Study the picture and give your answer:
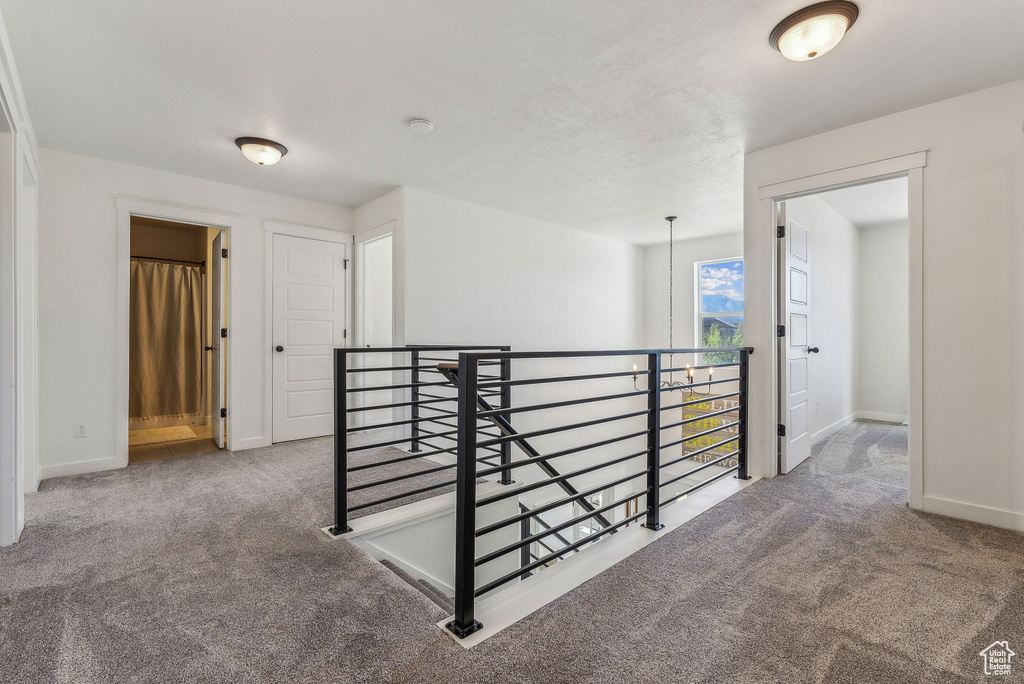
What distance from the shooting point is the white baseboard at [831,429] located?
168 inches

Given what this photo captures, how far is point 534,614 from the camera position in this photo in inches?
64.4

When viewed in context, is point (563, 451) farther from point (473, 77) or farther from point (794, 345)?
point (794, 345)

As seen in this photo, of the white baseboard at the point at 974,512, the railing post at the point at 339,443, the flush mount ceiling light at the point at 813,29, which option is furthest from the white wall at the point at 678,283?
the railing post at the point at 339,443

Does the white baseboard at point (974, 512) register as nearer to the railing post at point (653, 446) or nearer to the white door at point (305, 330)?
the railing post at point (653, 446)

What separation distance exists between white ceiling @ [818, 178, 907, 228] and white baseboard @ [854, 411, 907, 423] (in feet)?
7.46

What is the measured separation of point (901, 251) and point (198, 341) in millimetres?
8414

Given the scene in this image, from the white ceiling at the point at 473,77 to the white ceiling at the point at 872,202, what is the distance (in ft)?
5.41

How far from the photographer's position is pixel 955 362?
256 centimetres

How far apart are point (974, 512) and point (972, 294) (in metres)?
1.15

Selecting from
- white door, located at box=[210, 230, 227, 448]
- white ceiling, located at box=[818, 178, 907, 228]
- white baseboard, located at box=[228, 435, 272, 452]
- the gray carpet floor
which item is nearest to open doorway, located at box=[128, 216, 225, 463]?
white door, located at box=[210, 230, 227, 448]

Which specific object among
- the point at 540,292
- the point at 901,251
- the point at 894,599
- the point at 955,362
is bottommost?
the point at 894,599

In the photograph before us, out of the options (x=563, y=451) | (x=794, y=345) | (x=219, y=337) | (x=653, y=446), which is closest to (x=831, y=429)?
(x=794, y=345)

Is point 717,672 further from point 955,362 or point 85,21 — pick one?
point 85,21

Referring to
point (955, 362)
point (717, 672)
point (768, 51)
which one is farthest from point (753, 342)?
point (717, 672)
